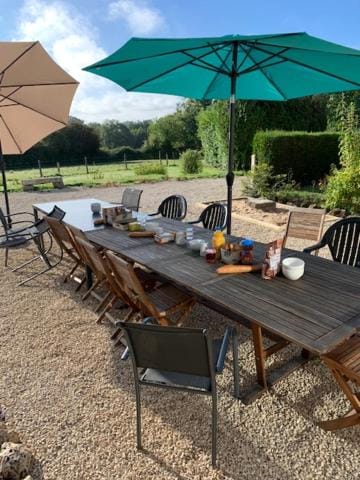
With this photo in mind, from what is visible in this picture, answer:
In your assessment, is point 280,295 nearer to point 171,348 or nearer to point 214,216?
point 171,348

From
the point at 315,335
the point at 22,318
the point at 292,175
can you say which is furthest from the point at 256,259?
the point at 292,175

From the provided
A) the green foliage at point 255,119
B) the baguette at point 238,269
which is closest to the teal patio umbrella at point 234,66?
the baguette at point 238,269

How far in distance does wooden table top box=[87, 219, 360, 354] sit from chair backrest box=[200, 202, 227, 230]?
1441mm

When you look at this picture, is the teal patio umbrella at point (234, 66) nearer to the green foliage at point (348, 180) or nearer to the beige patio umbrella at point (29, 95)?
the beige patio umbrella at point (29, 95)

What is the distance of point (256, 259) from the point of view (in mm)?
2779

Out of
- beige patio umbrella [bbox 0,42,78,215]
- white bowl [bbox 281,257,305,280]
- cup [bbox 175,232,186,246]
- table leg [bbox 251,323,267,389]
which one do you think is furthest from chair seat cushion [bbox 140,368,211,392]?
beige patio umbrella [bbox 0,42,78,215]

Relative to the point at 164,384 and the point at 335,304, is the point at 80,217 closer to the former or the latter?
the point at 164,384

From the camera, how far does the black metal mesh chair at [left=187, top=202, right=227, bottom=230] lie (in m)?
4.55

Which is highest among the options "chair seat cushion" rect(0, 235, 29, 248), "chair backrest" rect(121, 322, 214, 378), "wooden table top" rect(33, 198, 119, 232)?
"wooden table top" rect(33, 198, 119, 232)

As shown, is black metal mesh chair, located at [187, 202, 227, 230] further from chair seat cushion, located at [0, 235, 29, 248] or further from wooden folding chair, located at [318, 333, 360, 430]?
wooden folding chair, located at [318, 333, 360, 430]

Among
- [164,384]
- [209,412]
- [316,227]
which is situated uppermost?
[316,227]

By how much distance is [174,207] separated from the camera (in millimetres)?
5234

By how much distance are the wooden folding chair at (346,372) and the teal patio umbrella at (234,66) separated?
76.9 inches

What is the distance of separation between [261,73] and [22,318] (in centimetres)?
396
